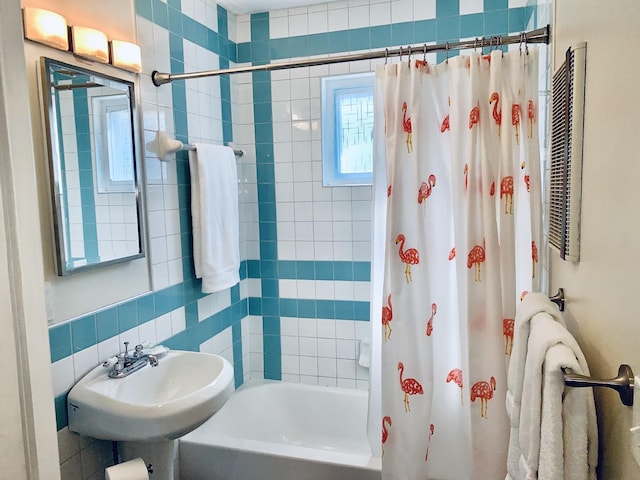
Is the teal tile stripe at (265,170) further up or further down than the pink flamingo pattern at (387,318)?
further up

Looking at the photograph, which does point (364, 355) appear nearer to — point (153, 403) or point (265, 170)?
point (265, 170)

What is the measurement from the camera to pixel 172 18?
89.4 inches

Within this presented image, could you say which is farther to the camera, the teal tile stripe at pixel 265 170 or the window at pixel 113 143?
the teal tile stripe at pixel 265 170

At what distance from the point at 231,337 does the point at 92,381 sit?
115 centimetres

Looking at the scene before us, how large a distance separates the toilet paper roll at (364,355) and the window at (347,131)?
967mm

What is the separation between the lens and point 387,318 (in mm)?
1882

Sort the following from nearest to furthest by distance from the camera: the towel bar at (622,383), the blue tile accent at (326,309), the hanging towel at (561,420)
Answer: the towel bar at (622,383) < the hanging towel at (561,420) < the blue tile accent at (326,309)

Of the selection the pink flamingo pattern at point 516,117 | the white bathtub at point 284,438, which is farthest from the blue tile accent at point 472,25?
the white bathtub at point 284,438

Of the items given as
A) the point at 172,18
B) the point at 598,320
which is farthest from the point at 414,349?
the point at 172,18

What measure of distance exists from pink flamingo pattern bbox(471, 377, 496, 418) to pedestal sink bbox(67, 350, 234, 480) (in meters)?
0.94

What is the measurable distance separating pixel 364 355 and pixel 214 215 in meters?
1.21

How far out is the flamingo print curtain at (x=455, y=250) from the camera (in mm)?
1720

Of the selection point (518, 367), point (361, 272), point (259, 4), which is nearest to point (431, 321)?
point (518, 367)

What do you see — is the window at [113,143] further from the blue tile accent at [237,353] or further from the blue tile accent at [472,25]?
the blue tile accent at [472,25]
